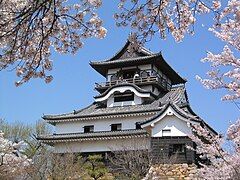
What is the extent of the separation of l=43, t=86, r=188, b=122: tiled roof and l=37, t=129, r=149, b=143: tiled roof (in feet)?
5.04

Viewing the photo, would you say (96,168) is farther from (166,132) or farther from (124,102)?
(124,102)

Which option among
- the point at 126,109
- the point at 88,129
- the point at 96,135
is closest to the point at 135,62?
the point at 126,109

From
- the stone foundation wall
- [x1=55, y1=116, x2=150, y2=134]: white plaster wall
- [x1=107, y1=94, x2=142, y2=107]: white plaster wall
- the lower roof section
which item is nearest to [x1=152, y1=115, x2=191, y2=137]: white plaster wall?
the lower roof section

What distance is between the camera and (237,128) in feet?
32.2

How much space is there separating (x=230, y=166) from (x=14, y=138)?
85.6 ft

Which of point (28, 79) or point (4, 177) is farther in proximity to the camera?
point (4, 177)

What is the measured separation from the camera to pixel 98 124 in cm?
2602

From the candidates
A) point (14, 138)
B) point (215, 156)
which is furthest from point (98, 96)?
point (215, 156)

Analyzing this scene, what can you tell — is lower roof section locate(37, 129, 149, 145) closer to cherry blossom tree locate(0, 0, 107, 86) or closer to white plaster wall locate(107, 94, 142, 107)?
white plaster wall locate(107, 94, 142, 107)

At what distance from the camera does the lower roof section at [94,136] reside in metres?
22.9

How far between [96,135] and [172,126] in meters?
4.95

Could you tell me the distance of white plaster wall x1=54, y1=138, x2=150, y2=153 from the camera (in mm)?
22234

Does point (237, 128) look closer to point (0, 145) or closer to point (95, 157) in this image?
point (0, 145)

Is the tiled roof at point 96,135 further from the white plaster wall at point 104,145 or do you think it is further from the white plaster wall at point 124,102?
the white plaster wall at point 124,102
